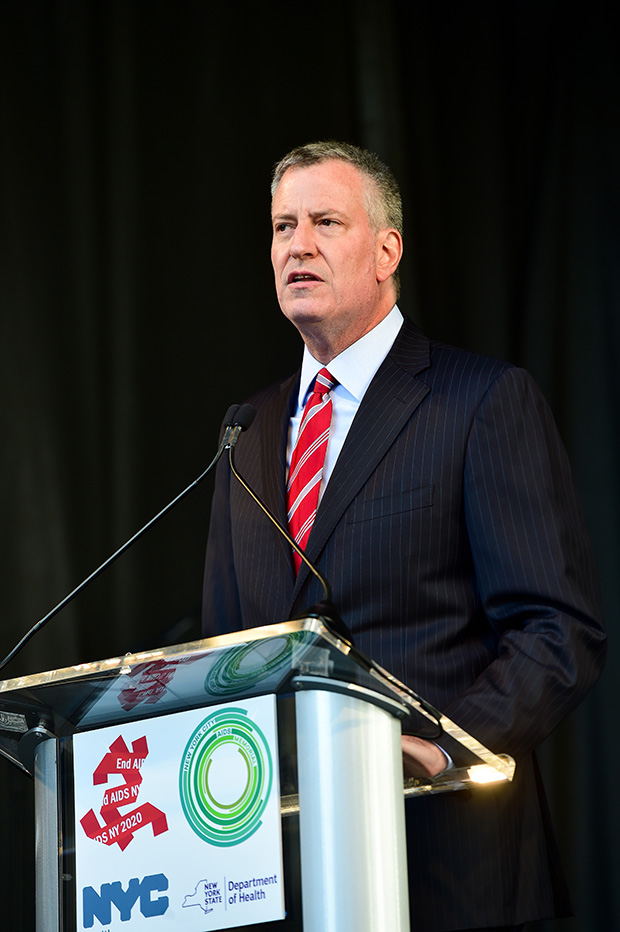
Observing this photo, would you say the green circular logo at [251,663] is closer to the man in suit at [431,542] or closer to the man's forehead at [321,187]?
the man in suit at [431,542]

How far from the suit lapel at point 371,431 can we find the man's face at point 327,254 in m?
0.15

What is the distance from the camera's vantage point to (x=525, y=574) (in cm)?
163

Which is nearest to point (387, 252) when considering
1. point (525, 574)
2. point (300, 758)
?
point (525, 574)

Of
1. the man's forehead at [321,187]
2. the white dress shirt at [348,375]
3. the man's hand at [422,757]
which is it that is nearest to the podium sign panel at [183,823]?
the man's hand at [422,757]

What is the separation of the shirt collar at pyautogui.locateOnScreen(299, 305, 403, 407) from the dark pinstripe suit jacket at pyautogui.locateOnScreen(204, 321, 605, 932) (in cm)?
7

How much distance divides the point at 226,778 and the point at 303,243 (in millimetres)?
1136

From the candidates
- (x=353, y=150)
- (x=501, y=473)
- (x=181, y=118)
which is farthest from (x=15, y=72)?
(x=501, y=473)

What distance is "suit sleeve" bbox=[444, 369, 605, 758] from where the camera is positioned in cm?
150

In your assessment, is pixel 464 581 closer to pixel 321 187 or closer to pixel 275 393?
pixel 275 393

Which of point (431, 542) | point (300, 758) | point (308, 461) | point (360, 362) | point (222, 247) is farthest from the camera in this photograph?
point (222, 247)

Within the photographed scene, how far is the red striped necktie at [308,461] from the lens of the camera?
183 centimetres

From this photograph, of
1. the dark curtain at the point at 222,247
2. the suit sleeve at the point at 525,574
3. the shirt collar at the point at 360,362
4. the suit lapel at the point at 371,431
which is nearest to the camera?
the suit sleeve at the point at 525,574

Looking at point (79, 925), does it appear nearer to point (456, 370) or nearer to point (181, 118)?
point (456, 370)

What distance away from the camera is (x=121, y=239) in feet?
8.98
